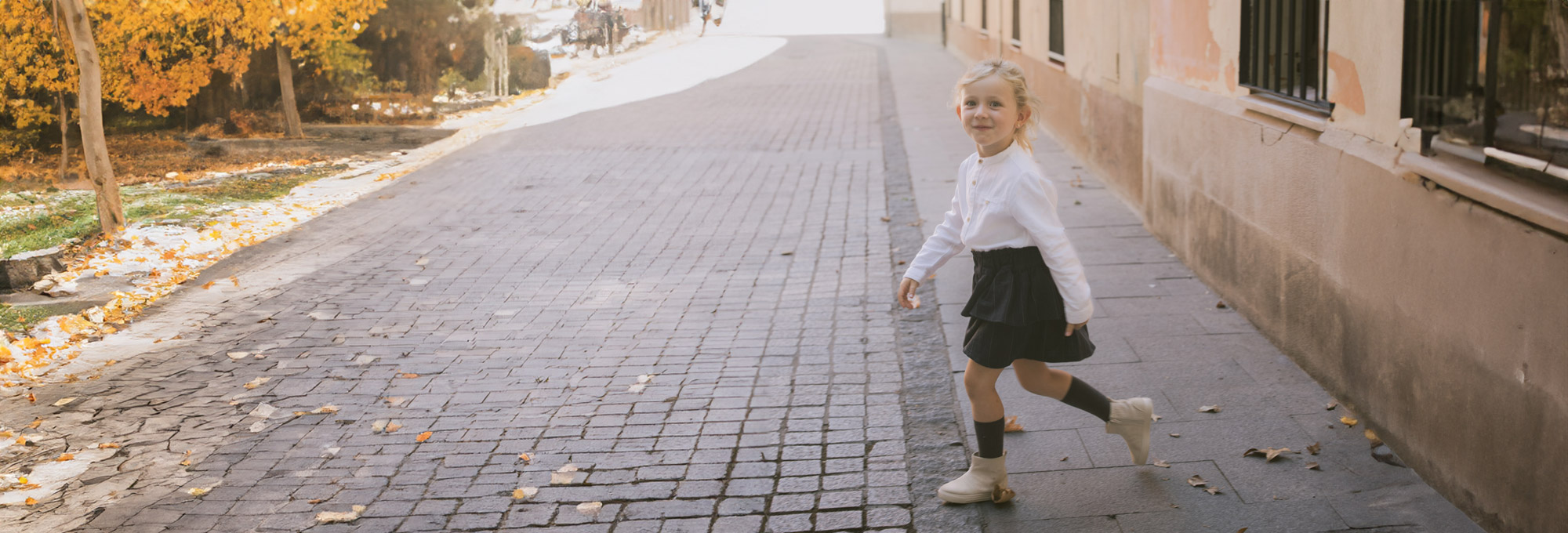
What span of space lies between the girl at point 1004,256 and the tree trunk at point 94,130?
26.3 feet

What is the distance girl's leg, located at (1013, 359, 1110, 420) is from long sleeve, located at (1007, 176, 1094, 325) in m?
0.35

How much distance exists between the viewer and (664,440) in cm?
463

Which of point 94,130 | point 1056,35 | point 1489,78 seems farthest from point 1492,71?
point 1056,35

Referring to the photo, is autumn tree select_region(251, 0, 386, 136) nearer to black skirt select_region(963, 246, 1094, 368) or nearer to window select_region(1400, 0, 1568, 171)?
black skirt select_region(963, 246, 1094, 368)

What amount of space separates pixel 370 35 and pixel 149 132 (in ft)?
14.7

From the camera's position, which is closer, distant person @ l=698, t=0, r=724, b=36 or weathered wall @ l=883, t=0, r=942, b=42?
weathered wall @ l=883, t=0, r=942, b=42

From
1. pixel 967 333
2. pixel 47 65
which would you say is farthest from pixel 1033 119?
pixel 47 65

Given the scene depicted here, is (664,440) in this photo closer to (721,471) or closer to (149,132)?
(721,471)

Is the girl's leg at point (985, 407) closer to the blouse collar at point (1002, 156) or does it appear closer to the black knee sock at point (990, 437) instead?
the black knee sock at point (990, 437)

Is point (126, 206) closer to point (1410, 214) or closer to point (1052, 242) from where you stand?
point (1052, 242)

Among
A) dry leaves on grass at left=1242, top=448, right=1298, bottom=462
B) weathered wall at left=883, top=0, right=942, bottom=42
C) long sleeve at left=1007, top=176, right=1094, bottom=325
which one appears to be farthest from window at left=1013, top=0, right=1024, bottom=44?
weathered wall at left=883, top=0, right=942, bottom=42

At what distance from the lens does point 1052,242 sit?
3480 millimetres

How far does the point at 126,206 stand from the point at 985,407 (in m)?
9.51

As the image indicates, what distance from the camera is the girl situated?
3504mm
